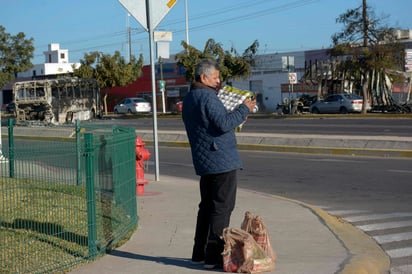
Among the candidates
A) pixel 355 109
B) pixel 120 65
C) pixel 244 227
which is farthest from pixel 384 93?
pixel 244 227

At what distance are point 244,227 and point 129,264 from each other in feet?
4.03

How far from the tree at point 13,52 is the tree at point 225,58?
42.5 feet

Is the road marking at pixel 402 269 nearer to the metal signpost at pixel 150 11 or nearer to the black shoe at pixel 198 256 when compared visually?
the black shoe at pixel 198 256

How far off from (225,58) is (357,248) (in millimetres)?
41659

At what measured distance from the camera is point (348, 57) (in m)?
42.5

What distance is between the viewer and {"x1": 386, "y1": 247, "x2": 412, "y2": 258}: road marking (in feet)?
23.8

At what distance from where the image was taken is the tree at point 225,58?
48.2 m

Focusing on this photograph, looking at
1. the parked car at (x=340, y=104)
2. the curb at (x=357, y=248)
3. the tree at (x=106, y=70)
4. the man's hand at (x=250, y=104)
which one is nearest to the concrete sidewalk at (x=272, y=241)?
the curb at (x=357, y=248)

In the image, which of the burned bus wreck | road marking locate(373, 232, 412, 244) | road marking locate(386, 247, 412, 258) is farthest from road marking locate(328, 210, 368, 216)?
the burned bus wreck

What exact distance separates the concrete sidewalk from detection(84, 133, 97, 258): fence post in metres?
0.19

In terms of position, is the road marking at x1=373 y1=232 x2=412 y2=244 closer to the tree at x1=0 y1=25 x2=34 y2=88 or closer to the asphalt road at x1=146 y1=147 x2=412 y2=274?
the asphalt road at x1=146 y1=147 x2=412 y2=274

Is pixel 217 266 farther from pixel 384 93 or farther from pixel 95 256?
pixel 384 93

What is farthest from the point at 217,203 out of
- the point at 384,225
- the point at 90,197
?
the point at 384,225

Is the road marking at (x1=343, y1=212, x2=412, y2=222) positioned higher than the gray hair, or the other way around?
the gray hair
